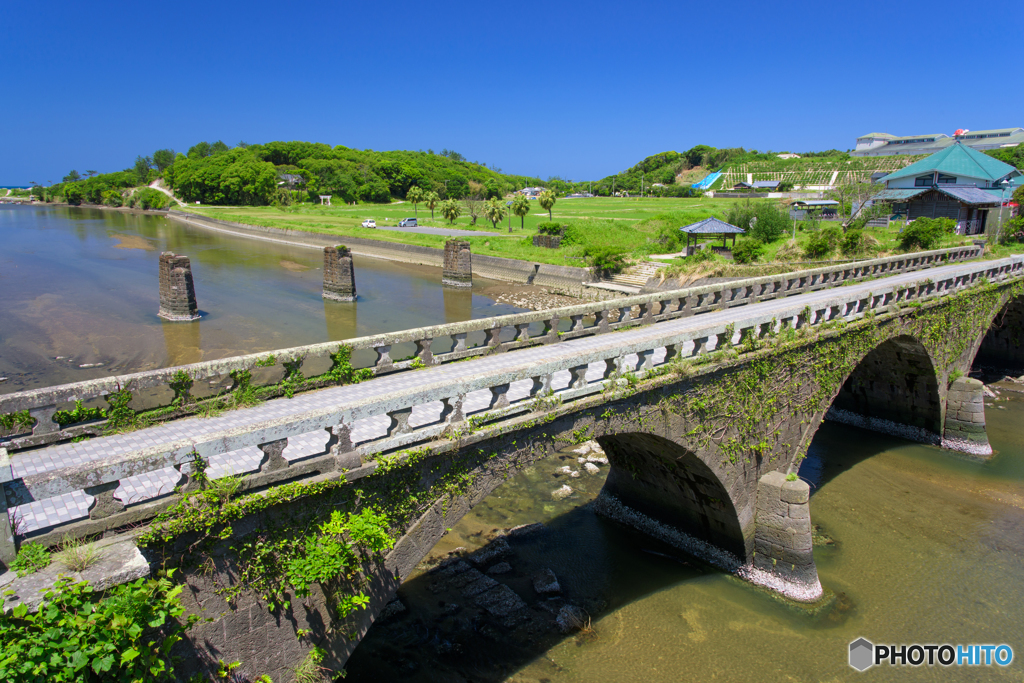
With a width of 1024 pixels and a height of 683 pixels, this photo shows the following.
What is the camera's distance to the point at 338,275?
38.4 metres

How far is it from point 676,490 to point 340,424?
902 cm

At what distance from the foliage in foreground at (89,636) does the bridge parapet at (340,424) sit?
0.69m

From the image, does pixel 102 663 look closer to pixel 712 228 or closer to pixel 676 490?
pixel 676 490

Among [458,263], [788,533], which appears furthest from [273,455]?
[458,263]

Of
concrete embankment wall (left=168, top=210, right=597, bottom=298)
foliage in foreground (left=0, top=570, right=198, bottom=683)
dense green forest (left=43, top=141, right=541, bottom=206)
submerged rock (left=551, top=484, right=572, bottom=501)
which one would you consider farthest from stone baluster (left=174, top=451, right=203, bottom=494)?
dense green forest (left=43, top=141, right=541, bottom=206)

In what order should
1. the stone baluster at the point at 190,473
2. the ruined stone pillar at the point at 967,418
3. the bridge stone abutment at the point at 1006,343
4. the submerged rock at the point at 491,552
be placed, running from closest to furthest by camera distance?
the stone baluster at the point at 190,473, the submerged rock at the point at 491,552, the ruined stone pillar at the point at 967,418, the bridge stone abutment at the point at 1006,343

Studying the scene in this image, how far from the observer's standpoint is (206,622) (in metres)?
5.41

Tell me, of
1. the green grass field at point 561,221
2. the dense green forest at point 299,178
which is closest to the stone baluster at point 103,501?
the green grass field at point 561,221

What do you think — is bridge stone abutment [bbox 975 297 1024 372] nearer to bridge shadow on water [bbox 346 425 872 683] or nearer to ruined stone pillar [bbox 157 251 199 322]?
bridge shadow on water [bbox 346 425 872 683]

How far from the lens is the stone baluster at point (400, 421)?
6.71 meters

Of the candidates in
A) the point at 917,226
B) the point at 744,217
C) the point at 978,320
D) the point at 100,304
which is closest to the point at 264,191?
the point at 100,304

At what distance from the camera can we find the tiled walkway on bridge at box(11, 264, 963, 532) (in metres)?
5.90

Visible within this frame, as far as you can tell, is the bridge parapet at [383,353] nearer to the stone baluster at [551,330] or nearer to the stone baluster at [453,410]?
the stone baluster at [551,330]

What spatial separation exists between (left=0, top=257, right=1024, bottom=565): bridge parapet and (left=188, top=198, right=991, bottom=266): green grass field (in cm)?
2861
